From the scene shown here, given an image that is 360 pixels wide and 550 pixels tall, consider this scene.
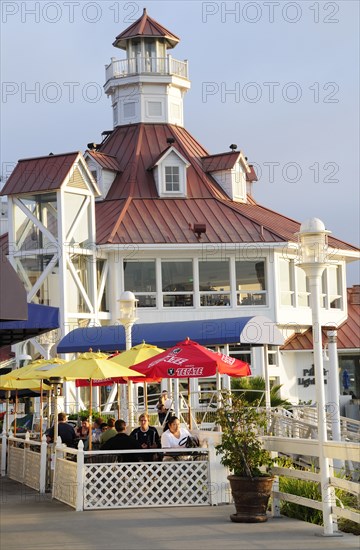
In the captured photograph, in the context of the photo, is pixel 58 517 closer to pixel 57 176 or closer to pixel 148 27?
pixel 57 176

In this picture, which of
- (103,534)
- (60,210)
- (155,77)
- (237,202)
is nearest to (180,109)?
(155,77)

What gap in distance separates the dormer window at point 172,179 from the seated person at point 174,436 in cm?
2658

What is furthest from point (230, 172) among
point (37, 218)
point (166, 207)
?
point (37, 218)

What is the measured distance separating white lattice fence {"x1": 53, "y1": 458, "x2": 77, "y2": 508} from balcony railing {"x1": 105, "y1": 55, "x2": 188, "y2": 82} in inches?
1254

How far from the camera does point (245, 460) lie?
15273mm

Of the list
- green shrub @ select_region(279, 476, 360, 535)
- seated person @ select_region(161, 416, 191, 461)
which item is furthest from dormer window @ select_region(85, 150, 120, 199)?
green shrub @ select_region(279, 476, 360, 535)

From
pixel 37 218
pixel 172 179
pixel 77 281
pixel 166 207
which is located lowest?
pixel 77 281

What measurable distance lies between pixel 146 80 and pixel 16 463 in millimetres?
27160

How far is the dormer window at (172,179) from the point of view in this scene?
4553 centimetres

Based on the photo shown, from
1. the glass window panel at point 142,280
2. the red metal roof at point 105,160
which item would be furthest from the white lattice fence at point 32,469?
the red metal roof at point 105,160

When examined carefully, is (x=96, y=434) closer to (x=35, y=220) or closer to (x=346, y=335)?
(x=35, y=220)

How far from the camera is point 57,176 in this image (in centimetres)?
3850

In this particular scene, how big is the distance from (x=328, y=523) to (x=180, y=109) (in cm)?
3808

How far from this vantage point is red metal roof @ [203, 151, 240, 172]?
4656 centimetres
